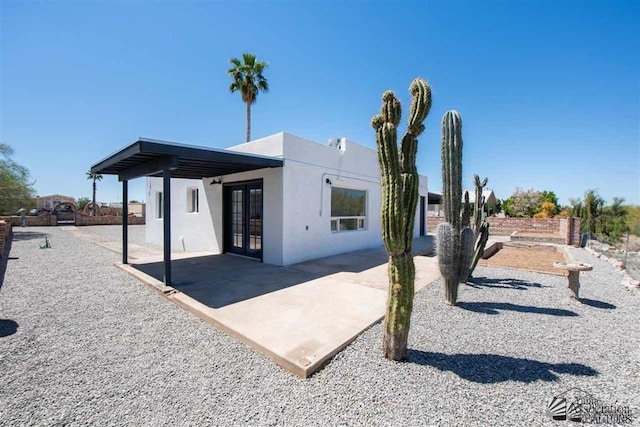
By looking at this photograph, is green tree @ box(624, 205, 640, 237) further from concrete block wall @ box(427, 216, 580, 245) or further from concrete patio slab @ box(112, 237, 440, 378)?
Answer: concrete patio slab @ box(112, 237, 440, 378)

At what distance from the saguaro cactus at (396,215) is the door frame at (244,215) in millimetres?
5860

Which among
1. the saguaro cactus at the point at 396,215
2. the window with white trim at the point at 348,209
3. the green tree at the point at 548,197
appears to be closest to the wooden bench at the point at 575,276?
the saguaro cactus at the point at 396,215

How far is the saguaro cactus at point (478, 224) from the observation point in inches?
254

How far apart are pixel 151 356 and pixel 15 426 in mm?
1148

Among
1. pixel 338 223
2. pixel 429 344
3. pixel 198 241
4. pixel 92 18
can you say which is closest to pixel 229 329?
pixel 429 344

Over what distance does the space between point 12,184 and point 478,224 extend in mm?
27904

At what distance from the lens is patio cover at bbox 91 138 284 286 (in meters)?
5.23

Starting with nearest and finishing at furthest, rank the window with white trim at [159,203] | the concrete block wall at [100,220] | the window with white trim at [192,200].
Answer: the window with white trim at [192,200] < the window with white trim at [159,203] < the concrete block wall at [100,220]

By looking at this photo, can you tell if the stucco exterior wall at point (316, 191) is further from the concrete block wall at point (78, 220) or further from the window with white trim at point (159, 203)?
the concrete block wall at point (78, 220)

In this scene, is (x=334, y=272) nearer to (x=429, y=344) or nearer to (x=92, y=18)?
(x=429, y=344)

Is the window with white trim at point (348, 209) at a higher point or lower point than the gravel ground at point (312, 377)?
higher

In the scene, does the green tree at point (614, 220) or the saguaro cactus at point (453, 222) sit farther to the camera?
the green tree at point (614, 220)

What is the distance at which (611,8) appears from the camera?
612 cm

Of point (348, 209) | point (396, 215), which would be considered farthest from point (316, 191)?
point (396, 215)
